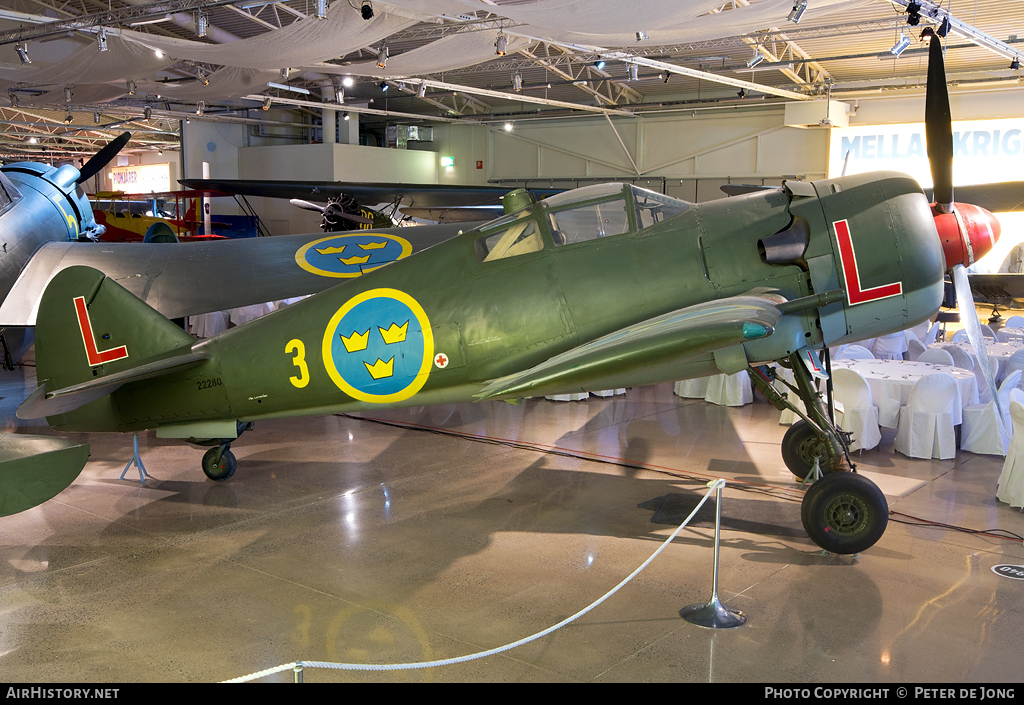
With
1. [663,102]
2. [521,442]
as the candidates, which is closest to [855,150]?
[663,102]

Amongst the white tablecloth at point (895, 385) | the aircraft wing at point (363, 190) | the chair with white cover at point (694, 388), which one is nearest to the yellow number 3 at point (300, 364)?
→ the white tablecloth at point (895, 385)

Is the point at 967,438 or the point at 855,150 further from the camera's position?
the point at 855,150

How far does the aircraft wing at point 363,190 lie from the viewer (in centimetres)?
1647

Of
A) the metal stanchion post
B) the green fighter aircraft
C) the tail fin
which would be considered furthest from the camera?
the tail fin

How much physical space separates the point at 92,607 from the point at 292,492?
2245 millimetres

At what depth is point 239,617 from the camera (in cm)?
421

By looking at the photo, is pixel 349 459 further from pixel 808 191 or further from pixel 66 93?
pixel 66 93

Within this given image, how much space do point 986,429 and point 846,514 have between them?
365 centimetres

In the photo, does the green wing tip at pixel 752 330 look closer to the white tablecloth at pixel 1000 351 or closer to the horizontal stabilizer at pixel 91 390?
the horizontal stabilizer at pixel 91 390

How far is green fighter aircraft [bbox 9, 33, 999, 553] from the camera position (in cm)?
491

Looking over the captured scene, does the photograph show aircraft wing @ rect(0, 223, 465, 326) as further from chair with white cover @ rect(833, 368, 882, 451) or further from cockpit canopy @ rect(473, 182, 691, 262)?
chair with white cover @ rect(833, 368, 882, 451)

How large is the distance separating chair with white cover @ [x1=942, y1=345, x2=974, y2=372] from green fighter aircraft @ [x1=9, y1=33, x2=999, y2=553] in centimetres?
437

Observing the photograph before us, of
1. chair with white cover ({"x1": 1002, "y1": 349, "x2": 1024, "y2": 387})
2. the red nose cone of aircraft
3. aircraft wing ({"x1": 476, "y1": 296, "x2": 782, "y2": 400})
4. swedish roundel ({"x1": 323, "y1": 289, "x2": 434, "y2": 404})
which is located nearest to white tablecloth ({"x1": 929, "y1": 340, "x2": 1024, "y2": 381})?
chair with white cover ({"x1": 1002, "y1": 349, "x2": 1024, "y2": 387})

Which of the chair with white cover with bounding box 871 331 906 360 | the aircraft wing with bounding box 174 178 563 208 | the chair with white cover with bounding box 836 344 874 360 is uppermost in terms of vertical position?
the aircraft wing with bounding box 174 178 563 208
